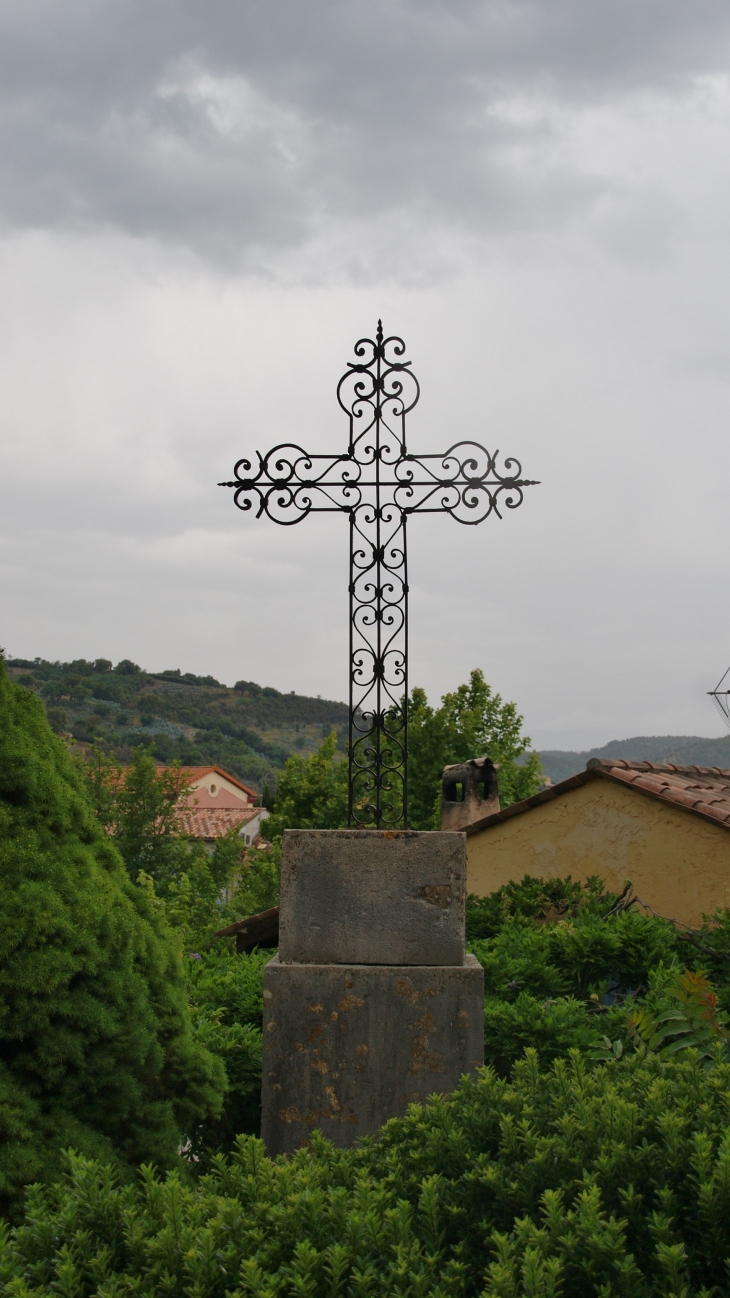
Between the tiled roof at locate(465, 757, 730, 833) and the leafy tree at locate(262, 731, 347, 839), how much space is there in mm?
15477

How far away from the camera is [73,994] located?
3.19 metres

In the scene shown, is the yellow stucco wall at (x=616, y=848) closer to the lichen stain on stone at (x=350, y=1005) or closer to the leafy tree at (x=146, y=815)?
the lichen stain on stone at (x=350, y=1005)

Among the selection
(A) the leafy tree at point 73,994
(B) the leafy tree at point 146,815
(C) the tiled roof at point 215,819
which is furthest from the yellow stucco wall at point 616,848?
(C) the tiled roof at point 215,819

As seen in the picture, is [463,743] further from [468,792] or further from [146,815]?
[468,792]

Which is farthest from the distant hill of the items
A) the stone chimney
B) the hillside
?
the stone chimney

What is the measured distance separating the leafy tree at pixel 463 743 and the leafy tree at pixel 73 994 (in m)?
18.8

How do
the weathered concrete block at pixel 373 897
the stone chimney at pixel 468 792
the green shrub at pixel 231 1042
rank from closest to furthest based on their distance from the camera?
1. the weathered concrete block at pixel 373 897
2. the green shrub at pixel 231 1042
3. the stone chimney at pixel 468 792

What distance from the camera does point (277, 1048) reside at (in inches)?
162

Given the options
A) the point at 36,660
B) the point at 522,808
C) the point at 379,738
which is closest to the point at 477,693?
the point at 522,808

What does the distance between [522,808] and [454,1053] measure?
4.90 meters

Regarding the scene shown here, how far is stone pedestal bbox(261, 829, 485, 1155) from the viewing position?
13.3 ft

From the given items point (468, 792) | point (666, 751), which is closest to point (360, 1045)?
point (468, 792)

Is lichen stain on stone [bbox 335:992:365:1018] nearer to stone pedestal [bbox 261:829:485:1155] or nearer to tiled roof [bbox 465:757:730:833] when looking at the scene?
stone pedestal [bbox 261:829:485:1155]

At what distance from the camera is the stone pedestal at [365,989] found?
4066mm
